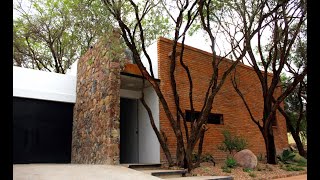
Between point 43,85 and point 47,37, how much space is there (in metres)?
6.62

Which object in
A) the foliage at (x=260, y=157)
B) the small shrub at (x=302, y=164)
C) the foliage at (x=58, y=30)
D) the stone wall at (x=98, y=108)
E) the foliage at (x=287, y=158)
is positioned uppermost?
the foliage at (x=58, y=30)

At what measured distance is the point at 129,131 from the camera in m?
11.4

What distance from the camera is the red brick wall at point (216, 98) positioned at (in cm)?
1019

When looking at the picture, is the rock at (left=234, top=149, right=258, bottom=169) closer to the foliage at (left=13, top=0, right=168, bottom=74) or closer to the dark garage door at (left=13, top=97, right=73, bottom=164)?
the foliage at (left=13, top=0, right=168, bottom=74)

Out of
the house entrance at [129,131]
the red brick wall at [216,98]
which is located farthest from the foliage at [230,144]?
the house entrance at [129,131]

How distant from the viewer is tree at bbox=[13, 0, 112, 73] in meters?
14.2

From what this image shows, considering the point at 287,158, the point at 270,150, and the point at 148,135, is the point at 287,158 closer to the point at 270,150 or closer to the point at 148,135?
the point at 270,150

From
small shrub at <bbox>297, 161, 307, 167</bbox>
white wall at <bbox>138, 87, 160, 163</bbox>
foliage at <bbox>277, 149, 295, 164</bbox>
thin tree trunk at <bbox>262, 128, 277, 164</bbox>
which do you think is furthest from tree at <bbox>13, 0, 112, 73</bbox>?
small shrub at <bbox>297, 161, 307, 167</bbox>

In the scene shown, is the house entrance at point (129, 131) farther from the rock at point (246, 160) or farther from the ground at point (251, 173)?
the rock at point (246, 160)

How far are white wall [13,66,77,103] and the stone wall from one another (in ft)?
1.33

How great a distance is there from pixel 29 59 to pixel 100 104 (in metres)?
10.5

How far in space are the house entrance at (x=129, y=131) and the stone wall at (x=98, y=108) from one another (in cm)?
187
